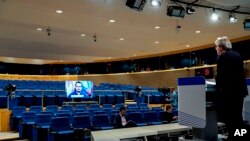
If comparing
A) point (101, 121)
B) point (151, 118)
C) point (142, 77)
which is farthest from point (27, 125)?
point (142, 77)

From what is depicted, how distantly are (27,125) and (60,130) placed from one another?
139 cm

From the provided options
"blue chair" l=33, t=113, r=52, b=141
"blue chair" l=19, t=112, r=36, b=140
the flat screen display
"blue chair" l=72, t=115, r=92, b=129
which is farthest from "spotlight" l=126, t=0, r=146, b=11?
the flat screen display

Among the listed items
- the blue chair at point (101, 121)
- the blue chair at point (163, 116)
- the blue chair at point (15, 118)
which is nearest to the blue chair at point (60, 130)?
the blue chair at point (101, 121)

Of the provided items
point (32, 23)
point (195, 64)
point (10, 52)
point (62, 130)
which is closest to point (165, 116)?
point (62, 130)

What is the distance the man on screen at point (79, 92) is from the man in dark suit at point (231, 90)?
34.0 feet

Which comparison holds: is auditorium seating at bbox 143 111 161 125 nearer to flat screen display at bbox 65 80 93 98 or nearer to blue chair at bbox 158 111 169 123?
blue chair at bbox 158 111 169 123

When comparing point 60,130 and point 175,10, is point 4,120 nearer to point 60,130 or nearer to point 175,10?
point 60,130

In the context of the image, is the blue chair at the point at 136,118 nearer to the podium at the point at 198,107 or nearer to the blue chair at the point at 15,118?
the blue chair at the point at 15,118

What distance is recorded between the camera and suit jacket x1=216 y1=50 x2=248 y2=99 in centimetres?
273

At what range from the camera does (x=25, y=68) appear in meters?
25.8

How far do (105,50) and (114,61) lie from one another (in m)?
7.38

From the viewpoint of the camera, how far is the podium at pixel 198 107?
3.04 metres

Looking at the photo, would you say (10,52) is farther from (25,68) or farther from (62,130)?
(62,130)

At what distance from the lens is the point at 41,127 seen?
725cm
